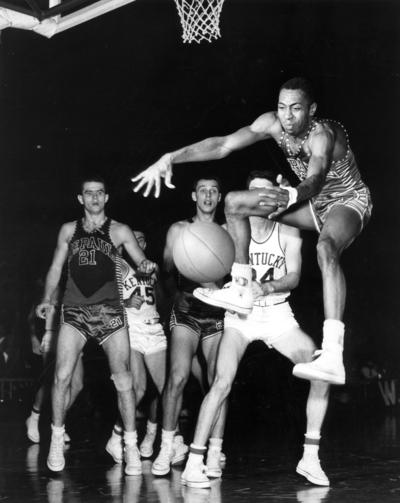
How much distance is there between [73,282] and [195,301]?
0.91m

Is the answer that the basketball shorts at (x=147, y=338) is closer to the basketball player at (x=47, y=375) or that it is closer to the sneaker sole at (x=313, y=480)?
the basketball player at (x=47, y=375)

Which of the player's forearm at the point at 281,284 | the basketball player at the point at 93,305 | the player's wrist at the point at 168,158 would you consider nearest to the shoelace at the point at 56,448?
the basketball player at the point at 93,305

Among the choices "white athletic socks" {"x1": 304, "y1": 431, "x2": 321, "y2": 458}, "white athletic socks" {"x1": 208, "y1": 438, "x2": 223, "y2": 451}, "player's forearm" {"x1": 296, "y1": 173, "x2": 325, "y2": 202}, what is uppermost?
"player's forearm" {"x1": 296, "y1": 173, "x2": 325, "y2": 202}

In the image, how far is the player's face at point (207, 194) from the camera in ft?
20.4

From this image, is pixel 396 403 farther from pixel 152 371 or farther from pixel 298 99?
pixel 298 99

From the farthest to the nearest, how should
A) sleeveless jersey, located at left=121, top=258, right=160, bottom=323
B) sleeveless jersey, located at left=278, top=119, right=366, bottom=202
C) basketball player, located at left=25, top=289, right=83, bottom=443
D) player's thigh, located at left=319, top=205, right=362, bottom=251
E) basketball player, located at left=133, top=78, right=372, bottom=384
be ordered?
sleeveless jersey, located at left=121, top=258, right=160, bottom=323 < basketball player, located at left=25, top=289, right=83, bottom=443 < sleeveless jersey, located at left=278, top=119, right=366, bottom=202 < player's thigh, located at left=319, top=205, right=362, bottom=251 < basketball player, located at left=133, top=78, right=372, bottom=384

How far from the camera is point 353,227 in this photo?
521cm

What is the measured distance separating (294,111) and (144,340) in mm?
2396

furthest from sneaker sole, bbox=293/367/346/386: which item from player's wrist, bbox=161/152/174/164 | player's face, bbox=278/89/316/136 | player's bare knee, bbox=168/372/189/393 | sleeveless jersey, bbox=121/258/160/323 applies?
sleeveless jersey, bbox=121/258/160/323

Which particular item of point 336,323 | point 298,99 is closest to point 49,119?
point 298,99

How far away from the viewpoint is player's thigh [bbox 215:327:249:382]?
207 inches

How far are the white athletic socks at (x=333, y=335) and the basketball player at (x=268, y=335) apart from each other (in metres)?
0.39

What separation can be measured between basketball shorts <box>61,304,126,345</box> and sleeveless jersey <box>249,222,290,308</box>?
1.04 metres

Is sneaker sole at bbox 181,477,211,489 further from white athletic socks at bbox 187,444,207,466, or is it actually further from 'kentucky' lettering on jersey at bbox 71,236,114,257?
'kentucky' lettering on jersey at bbox 71,236,114,257
